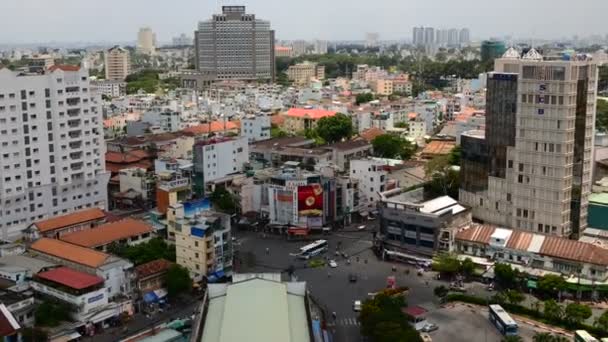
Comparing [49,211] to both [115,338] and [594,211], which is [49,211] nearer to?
[115,338]

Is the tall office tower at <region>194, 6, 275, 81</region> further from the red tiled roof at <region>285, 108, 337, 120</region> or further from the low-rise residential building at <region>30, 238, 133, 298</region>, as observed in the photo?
the low-rise residential building at <region>30, 238, 133, 298</region>

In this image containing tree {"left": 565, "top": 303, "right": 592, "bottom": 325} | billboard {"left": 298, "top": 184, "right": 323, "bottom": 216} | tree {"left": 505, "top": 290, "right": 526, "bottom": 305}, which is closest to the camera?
tree {"left": 565, "top": 303, "right": 592, "bottom": 325}

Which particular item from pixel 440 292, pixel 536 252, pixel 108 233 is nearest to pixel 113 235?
pixel 108 233

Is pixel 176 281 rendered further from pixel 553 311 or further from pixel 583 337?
pixel 583 337

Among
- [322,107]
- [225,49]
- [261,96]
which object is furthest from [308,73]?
[322,107]

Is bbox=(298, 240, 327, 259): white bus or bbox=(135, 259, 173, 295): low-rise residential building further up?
bbox=(135, 259, 173, 295): low-rise residential building

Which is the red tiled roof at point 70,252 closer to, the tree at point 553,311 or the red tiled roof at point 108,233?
the red tiled roof at point 108,233

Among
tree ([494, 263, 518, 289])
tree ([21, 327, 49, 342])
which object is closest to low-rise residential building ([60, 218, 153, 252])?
tree ([21, 327, 49, 342])
